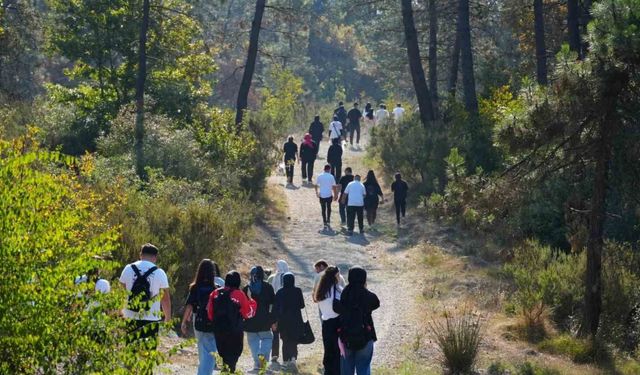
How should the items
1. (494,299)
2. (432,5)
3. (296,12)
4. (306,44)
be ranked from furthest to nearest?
(306,44) → (432,5) → (296,12) → (494,299)

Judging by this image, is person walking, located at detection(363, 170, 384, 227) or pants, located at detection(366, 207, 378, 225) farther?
pants, located at detection(366, 207, 378, 225)

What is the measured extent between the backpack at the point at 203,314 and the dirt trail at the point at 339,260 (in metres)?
2.11

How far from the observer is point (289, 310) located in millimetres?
13133

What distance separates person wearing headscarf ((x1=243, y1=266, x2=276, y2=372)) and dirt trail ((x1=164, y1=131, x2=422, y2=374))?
0.66 meters

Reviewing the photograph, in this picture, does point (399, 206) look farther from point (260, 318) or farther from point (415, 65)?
point (260, 318)

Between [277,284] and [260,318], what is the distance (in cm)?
114

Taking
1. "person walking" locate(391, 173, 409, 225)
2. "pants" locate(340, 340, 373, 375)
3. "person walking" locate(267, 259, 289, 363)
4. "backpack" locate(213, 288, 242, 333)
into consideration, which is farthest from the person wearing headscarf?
"person walking" locate(391, 173, 409, 225)

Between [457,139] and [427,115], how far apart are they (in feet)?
12.0

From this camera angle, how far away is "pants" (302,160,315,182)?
30567mm

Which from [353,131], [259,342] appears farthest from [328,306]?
[353,131]

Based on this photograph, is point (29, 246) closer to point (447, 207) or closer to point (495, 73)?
point (447, 207)

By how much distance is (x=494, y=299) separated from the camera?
17531mm

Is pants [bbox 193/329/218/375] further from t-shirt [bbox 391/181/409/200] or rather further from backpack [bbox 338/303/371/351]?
t-shirt [bbox 391/181/409/200]

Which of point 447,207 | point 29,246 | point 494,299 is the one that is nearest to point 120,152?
point 447,207
